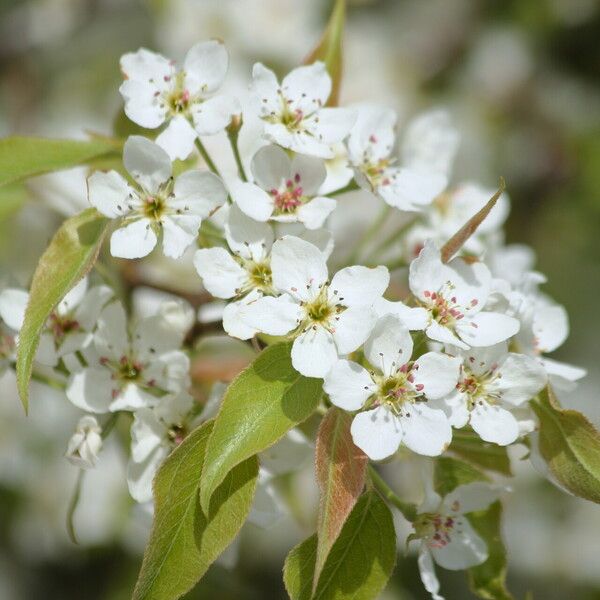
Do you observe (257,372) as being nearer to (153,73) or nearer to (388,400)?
(388,400)

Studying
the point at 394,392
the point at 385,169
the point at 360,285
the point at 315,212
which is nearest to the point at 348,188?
the point at 385,169

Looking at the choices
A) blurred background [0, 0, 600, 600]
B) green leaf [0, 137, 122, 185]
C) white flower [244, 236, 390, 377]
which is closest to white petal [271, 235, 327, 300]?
white flower [244, 236, 390, 377]

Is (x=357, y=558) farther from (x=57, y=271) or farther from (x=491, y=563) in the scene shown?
(x=57, y=271)

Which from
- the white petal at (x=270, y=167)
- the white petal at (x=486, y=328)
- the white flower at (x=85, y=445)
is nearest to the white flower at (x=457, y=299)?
the white petal at (x=486, y=328)

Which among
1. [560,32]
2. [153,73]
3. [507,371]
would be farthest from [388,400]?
[560,32]

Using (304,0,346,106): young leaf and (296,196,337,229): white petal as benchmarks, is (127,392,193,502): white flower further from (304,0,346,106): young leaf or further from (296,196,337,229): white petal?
(304,0,346,106): young leaf
